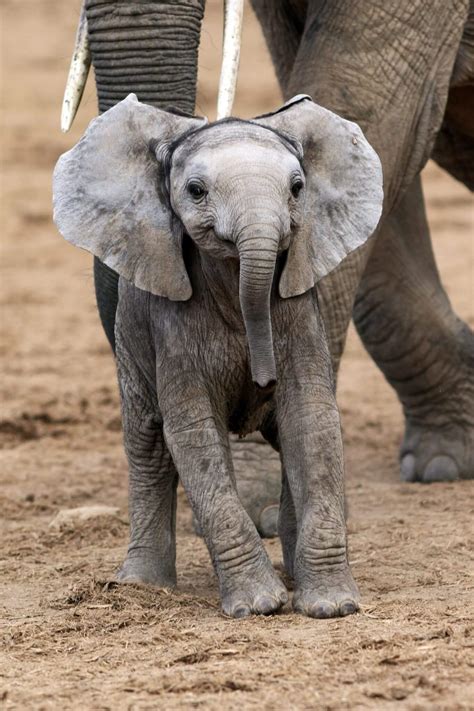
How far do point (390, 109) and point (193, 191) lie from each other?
1.40 metres

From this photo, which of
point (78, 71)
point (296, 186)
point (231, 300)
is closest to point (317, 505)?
point (231, 300)

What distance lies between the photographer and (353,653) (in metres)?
3.41

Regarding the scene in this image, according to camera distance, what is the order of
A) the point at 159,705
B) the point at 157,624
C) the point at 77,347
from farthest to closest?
the point at 77,347 → the point at 157,624 → the point at 159,705

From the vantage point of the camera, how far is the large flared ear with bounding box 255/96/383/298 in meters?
3.92

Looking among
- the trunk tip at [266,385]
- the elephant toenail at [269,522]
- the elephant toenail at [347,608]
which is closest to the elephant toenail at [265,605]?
the elephant toenail at [347,608]

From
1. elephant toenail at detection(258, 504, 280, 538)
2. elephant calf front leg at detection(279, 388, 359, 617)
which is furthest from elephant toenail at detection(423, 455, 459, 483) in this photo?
elephant calf front leg at detection(279, 388, 359, 617)

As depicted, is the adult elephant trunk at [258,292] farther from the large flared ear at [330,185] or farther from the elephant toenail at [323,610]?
the elephant toenail at [323,610]

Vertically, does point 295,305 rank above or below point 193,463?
above

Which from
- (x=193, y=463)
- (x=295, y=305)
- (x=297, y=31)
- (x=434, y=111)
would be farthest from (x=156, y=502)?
(x=297, y=31)

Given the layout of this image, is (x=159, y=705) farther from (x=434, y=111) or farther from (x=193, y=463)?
(x=434, y=111)

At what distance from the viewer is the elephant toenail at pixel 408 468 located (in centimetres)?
601

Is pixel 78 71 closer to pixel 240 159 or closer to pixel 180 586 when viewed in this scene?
pixel 240 159

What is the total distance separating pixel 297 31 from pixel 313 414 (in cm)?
226

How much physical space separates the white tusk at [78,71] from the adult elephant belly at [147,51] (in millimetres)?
81
